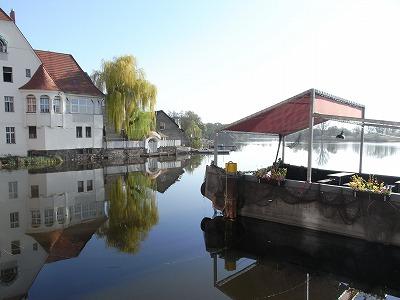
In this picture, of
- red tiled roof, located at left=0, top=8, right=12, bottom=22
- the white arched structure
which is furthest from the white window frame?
the white arched structure

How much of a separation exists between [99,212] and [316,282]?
946 cm

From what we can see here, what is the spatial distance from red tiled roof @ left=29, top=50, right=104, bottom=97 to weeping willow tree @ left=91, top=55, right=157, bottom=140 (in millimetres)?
2210

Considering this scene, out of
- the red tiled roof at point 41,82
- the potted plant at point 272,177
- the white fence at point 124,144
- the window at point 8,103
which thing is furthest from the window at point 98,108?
the potted plant at point 272,177

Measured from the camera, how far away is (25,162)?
28469 millimetres

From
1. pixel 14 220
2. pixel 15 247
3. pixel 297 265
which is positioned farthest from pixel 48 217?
pixel 297 265

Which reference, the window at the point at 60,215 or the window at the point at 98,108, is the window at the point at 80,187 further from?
the window at the point at 98,108

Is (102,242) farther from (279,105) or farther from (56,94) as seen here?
(56,94)

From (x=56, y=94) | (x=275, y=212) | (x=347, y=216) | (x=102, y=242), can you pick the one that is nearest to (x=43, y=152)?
(x=56, y=94)

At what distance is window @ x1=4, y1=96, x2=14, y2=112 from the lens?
30094mm

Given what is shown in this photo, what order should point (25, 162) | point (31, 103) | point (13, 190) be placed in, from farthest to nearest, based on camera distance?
point (31, 103) → point (25, 162) → point (13, 190)

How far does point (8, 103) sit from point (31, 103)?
186cm

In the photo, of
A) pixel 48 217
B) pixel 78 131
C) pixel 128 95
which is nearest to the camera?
pixel 48 217

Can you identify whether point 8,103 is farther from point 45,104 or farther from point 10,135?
point 45,104

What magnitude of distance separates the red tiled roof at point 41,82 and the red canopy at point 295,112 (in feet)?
76.1
